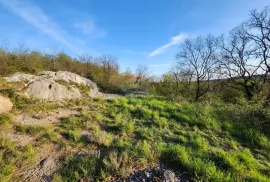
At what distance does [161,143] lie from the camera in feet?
11.6

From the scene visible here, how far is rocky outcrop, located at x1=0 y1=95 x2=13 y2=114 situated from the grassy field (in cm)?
76

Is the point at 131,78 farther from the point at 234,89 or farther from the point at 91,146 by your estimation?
the point at 91,146

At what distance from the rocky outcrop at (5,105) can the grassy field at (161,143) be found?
76cm

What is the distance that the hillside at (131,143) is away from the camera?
8.20 ft

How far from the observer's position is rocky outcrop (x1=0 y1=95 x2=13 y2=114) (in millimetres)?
4753

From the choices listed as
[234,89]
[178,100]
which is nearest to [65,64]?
[178,100]

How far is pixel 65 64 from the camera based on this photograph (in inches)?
625

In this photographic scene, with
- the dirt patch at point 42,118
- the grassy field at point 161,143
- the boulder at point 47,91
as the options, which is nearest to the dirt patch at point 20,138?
the grassy field at point 161,143

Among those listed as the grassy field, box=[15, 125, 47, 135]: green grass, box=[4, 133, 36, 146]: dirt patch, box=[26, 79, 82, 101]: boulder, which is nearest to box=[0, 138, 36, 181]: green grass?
the grassy field

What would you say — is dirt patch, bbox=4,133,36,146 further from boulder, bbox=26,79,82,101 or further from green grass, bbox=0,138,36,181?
boulder, bbox=26,79,82,101

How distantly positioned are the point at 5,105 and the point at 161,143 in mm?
5138

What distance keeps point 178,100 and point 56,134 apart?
622 cm

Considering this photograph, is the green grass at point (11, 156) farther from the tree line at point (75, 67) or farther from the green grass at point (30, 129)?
the tree line at point (75, 67)

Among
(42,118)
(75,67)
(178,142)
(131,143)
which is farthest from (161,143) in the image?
(75,67)
